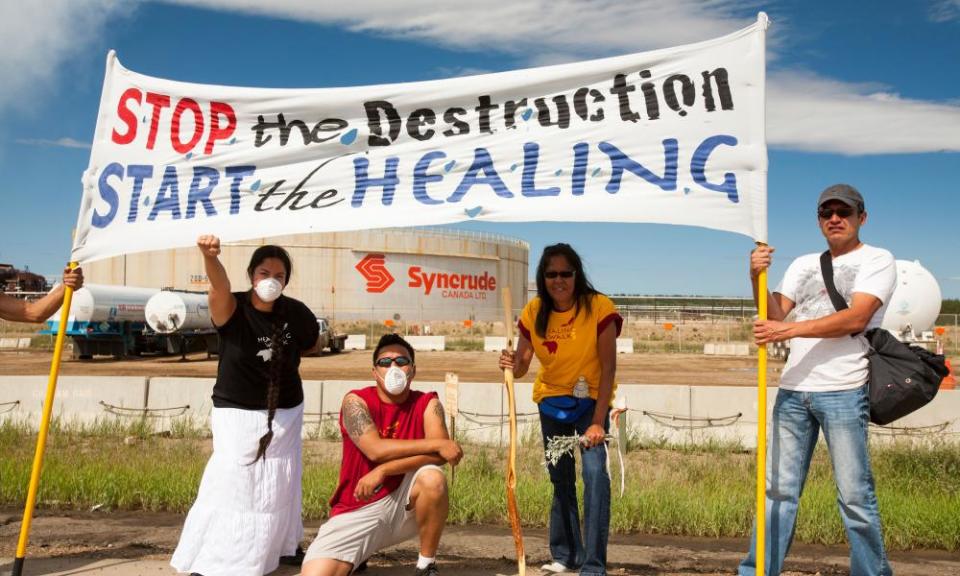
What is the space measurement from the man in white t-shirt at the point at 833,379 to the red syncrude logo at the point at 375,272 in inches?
2216

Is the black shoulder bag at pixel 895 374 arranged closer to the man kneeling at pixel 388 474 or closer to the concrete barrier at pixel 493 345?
the man kneeling at pixel 388 474

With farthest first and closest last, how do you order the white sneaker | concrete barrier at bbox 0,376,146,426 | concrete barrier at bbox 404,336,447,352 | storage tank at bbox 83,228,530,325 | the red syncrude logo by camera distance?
the red syncrude logo → storage tank at bbox 83,228,530,325 → concrete barrier at bbox 404,336,447,352 → concrete barrier at bbox 0,376,146,426 → the white sneaker

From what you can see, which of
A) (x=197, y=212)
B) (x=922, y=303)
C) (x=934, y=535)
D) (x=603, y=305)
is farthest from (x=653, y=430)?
(x=922, y=303)

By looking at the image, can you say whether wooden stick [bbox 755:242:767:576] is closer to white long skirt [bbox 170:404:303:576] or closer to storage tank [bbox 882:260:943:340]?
white long skirt [bbox 170:404:303:576]

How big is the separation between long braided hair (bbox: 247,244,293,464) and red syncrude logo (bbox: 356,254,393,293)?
5541 centimetres

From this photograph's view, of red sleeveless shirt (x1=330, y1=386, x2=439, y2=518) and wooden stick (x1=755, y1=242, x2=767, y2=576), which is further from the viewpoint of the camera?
red sleeveless shirt (x1=330, y1=386, x2=439, y2=518)

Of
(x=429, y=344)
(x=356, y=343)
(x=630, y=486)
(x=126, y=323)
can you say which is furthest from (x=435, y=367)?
(x=630, y=486)

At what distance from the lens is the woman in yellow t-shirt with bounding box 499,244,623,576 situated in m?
4.61

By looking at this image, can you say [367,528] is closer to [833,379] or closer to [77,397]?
[833,379]

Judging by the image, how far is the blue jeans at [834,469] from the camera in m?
4.11

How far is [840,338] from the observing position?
4219 millimetres

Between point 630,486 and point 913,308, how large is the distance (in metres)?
18.6

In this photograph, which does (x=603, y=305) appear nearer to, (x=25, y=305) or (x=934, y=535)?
(x=934, y=535)

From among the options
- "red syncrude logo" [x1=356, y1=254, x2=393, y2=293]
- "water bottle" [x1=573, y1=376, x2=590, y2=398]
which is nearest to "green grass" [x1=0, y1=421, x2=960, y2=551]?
"water bottle" [x1=573, y1=376, x2=590, y2=398]
